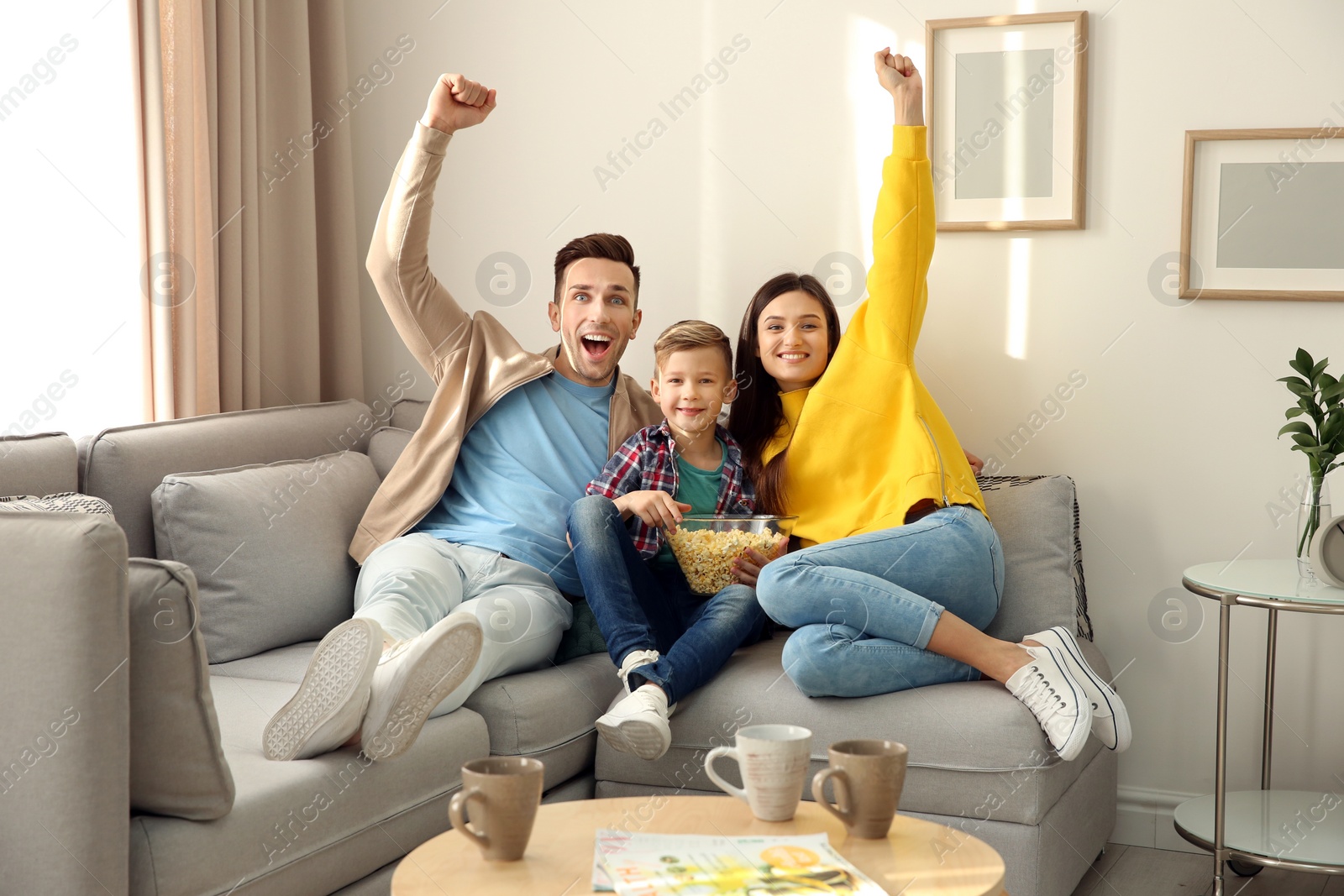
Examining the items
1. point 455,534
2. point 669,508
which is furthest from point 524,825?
point 455,534

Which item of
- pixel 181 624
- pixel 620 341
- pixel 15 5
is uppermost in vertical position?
pixel 15 5

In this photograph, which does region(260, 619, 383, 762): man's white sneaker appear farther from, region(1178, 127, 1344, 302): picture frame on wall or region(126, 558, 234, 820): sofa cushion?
region(1178, 127, 1344, 302): picture frame on wall

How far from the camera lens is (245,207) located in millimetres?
2711

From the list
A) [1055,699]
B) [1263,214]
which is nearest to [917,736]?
[1055,699]

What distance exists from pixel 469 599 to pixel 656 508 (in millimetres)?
402

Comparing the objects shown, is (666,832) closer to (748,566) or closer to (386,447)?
(748,566)

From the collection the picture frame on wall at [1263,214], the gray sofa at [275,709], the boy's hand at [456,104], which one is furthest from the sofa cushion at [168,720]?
the picture frame on wall at [1263,214]

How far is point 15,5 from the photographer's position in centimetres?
221

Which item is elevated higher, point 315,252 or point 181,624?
point 315,252

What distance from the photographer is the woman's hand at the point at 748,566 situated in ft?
7.28

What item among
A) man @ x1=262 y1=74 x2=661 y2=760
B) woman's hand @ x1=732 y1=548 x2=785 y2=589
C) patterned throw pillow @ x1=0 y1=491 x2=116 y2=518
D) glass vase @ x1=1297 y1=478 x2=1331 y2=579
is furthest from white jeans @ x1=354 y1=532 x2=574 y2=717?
glass vase @ x1=1297 y1=478 x2=1331 y2=579

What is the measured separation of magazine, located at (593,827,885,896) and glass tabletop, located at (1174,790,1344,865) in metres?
1.23

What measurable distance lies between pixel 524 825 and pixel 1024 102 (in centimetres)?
199

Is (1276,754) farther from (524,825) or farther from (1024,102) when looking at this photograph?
(524,825)
